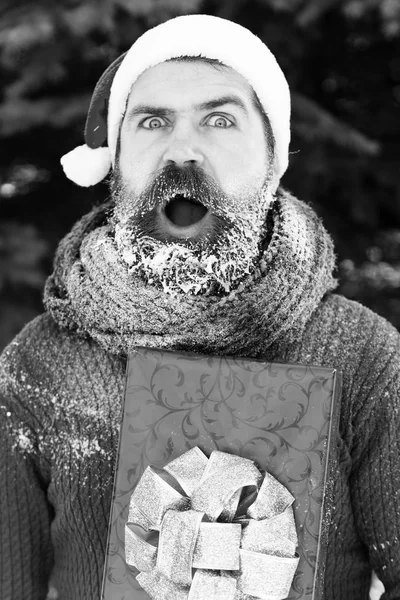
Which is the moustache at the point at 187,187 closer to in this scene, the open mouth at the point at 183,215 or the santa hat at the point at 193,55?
the open mouth at the point at 183,215

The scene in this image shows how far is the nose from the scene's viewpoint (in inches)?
50.1

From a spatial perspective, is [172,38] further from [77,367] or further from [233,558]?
[233,558]

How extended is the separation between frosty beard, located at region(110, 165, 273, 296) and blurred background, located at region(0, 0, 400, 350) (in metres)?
1.31

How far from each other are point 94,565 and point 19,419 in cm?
27

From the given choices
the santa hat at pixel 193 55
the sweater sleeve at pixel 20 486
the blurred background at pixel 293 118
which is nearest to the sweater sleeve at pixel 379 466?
the santa hat at pixel 193 55

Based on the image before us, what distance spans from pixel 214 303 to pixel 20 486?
45 centimetres

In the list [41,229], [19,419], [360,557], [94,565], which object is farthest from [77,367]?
[41,229]

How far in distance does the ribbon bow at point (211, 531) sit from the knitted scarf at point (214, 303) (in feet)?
0.74

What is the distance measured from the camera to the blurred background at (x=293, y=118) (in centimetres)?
251

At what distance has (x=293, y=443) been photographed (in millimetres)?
1077

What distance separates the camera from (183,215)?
50.9 inches

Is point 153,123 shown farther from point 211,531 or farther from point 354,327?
point 211,531

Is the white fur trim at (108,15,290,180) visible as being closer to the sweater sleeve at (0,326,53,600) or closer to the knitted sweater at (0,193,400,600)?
the knitted sweater at (0,193,400,600)

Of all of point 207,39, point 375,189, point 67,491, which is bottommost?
point 67,491
